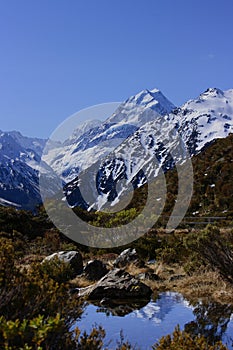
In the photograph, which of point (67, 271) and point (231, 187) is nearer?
point (67, 271)

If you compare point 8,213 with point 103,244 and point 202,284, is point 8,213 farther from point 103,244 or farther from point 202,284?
point 202,284

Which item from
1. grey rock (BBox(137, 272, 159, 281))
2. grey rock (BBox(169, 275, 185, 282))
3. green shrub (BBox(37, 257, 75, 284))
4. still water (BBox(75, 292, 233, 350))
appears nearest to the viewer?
still water (BBox(75, 292, 233, 350))

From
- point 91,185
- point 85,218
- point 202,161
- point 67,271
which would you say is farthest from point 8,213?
point 202,161

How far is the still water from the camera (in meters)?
6.85

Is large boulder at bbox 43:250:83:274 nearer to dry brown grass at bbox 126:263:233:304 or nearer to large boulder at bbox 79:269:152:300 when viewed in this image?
dry brown grass at bbox 126:263:233:304

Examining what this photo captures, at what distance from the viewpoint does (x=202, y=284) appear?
1058cm

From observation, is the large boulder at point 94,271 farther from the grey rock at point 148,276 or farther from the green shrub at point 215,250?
the green shrub at point 215,250

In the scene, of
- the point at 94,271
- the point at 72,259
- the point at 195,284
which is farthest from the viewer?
the point at 72,259

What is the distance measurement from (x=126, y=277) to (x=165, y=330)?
3.34 m

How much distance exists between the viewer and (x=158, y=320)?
798 centimetres

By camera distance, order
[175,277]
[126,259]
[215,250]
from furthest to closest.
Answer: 1. [126,259]
2. [175,277]
3. [215,250]

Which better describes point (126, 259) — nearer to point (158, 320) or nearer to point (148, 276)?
point (148, 276)

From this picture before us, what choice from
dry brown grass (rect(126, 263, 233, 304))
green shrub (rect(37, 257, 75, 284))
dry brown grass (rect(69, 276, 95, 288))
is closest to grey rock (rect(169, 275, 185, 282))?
dry brown grass (rect(126, 263, 233, 304))

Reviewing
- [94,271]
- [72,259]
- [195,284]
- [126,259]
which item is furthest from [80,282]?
[195,284]
